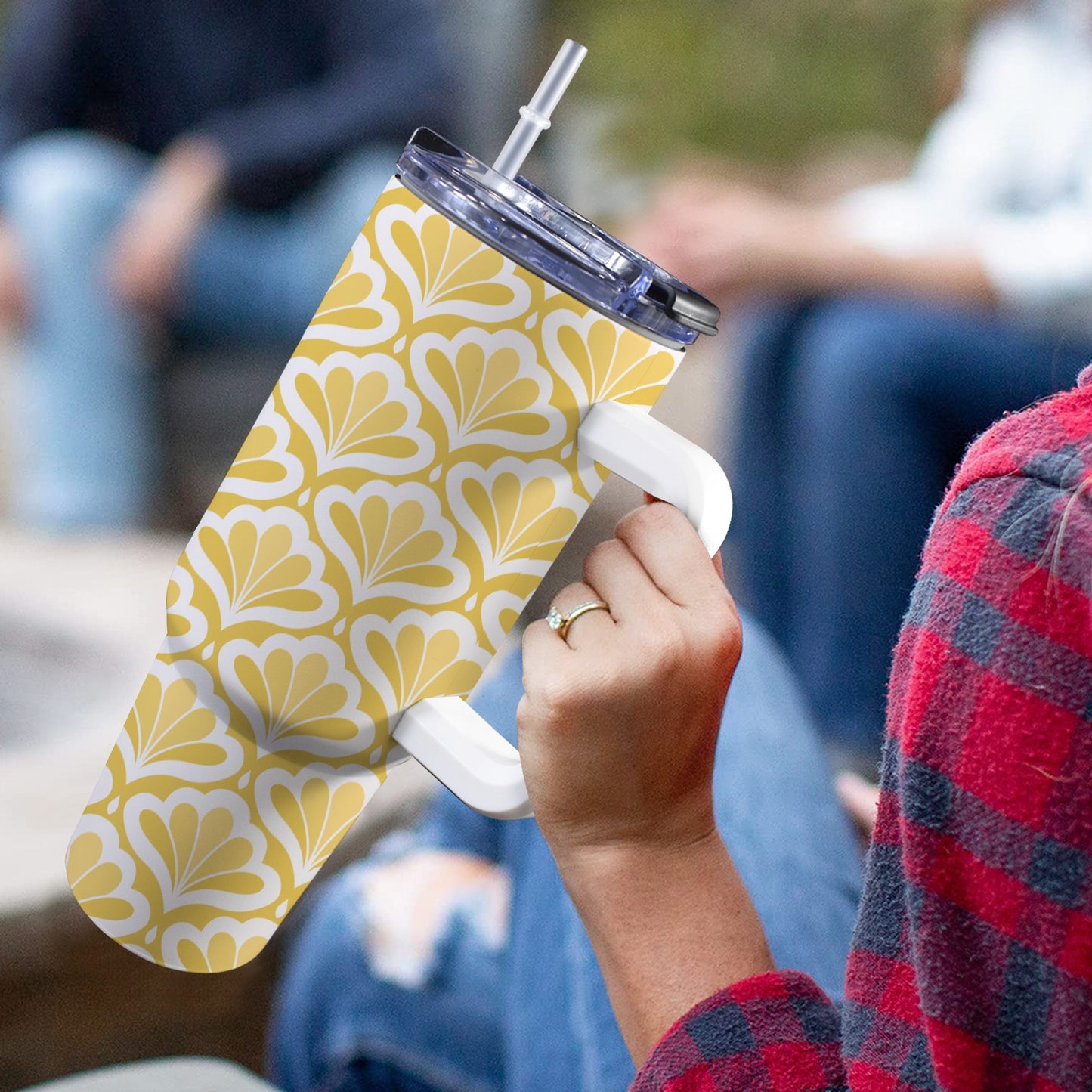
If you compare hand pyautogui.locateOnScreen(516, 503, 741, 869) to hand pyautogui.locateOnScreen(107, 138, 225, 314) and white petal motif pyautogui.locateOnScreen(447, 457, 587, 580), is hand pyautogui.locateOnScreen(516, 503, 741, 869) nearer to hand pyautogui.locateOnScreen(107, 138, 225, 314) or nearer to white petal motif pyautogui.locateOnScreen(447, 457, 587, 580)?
white petal motif pyautogui.locateOnScreen(447, 457, 587, 580)

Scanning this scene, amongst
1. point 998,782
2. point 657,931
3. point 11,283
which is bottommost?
point 11,283

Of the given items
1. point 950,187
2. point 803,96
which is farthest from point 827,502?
point 803,96


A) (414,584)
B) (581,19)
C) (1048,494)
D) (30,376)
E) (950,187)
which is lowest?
(30,376)

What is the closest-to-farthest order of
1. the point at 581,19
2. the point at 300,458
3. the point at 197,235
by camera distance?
1. the point at 300,458
2. the point at 197,235
3. the point at 581,19

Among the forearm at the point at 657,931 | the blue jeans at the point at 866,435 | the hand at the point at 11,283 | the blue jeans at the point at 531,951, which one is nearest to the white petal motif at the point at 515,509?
the forearm at the point at 657,931

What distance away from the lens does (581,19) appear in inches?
119

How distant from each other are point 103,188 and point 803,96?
202cm

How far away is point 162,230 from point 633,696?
1.60 metres

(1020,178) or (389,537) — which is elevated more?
(1020,178)

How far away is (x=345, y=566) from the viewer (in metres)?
0.44

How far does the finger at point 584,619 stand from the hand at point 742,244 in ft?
3.33

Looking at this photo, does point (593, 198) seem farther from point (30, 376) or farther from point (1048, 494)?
point (1048, 494)

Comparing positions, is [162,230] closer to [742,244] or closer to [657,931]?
[742,244]

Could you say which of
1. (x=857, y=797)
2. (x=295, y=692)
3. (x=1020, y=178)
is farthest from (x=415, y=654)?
(x=1020, y=178)
